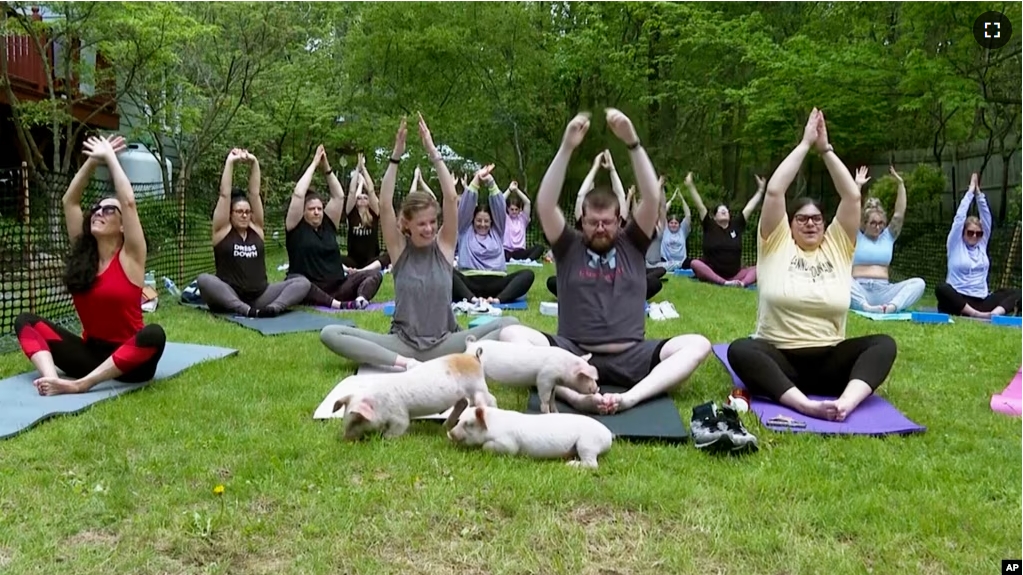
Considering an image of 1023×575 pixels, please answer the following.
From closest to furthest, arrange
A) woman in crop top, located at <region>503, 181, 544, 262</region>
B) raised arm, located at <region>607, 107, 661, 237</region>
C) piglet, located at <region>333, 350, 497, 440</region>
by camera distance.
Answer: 1. piglet, located at <region>333, 350, 497, 440</region>
2. raised arm, located at <region>607, 107, 661, 237</region>
3. woman in crop top, located at <region>503, 181, 544, 262</region>

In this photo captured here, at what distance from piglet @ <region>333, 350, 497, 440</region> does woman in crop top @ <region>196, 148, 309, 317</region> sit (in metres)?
4.15

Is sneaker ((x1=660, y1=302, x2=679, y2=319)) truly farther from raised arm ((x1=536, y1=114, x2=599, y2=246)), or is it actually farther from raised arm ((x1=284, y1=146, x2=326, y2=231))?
raised arm ((x1=284, y1=146, x2=326, y2=231))

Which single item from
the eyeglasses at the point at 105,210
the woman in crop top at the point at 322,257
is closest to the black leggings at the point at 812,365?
the eyeglasses at the point at 105,210

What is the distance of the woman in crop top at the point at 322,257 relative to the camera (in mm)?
8367

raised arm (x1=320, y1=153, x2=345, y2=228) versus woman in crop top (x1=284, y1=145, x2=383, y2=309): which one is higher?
raised arm (x1=320, y1=153, x2=345, y2=228)

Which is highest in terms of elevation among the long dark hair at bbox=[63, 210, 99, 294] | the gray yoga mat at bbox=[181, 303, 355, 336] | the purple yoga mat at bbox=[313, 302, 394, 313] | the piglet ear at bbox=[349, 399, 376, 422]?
the long dark hair at bbox=[63, 210, 99, 294]

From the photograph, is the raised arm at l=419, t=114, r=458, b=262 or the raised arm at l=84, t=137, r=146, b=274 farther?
the raised arm at l=419, t=114, r=458, b=262

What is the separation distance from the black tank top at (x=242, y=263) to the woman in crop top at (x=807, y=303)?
5000mm

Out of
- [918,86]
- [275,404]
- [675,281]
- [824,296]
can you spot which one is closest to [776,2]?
[918,86]

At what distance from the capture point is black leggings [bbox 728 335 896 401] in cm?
438

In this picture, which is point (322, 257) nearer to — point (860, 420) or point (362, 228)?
point (362, 228)

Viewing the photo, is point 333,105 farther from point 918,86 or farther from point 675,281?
point 918,86

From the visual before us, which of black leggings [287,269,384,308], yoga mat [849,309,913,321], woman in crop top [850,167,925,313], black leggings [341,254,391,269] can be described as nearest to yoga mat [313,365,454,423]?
black leggings [287,269,384,308]

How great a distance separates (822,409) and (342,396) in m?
2.53
